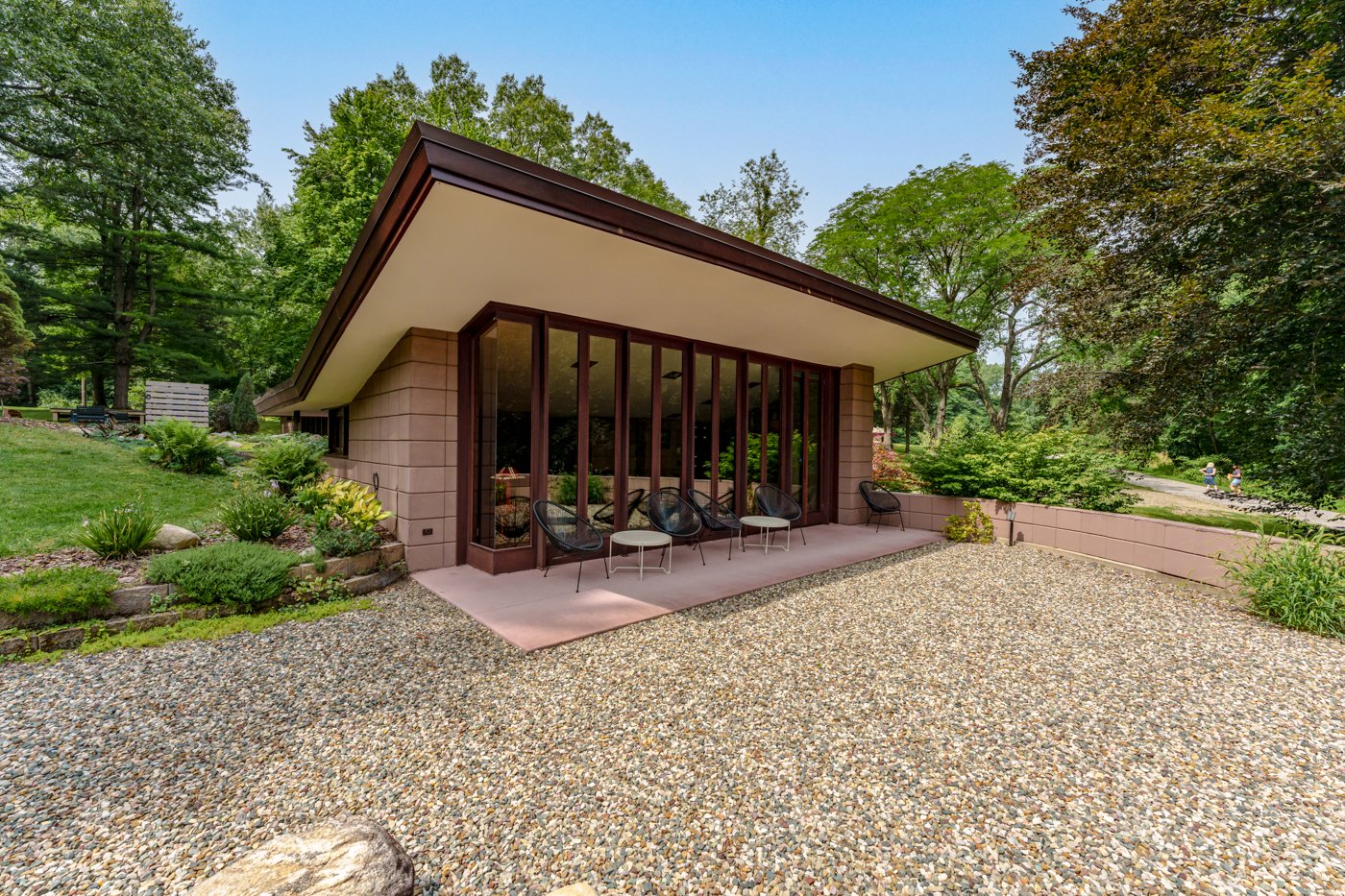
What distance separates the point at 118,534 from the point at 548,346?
169 inches

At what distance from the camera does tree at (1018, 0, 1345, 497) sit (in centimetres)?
550

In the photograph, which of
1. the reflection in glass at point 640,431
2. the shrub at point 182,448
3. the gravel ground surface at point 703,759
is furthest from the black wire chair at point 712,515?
the shrub at point 182,448

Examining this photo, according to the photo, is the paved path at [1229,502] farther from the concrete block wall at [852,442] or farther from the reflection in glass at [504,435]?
the reflection in glass at [504,435]

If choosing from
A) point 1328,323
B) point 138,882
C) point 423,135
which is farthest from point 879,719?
point 1328,323

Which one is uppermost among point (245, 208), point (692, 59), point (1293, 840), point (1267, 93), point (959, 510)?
point (245, 208)

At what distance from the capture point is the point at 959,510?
26.9ft

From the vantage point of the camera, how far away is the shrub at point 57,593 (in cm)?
331

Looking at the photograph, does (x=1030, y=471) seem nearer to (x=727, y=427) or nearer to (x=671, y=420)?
(x=727, y=427)

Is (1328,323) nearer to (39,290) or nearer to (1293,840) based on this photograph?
(1293,840)

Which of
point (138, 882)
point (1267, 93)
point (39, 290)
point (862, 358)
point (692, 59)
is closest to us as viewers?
point (138, 882)

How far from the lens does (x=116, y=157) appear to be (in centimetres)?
1598

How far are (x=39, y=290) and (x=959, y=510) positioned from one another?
32261 mm

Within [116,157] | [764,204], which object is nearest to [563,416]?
[764,204]

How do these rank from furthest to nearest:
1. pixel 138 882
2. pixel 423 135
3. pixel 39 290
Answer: pixel 39 290 < pixel 423 135 < pixel 138 882
